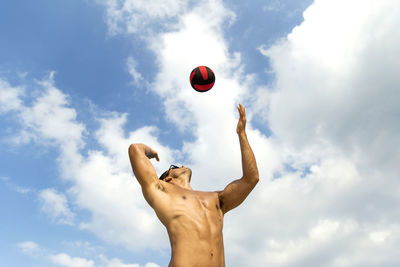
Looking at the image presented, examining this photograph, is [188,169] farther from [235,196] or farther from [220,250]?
[220,250]

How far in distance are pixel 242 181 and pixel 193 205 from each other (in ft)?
3.45

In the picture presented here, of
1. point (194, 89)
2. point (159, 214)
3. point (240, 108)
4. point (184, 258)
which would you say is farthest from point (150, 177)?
point (194, 89)

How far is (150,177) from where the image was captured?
5.94 m

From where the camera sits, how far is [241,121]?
6.49m

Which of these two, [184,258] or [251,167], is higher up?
[251,167]

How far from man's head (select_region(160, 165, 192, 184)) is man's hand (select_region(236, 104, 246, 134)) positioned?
1544 mm

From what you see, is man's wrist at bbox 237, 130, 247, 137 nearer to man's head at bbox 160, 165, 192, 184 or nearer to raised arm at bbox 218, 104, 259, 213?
raised arm at bbox 218, 104, 259, 213

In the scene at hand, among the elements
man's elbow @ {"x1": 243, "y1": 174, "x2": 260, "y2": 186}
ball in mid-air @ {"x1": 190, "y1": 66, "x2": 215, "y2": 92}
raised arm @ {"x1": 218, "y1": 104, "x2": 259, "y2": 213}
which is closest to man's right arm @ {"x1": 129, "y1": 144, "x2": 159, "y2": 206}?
raised arm @ {"x1": 218, "y1": 104, "x2": 259, "y2": 213}

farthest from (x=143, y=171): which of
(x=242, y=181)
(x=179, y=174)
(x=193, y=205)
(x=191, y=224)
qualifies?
(x=242, y=181)

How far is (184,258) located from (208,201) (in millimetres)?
1306

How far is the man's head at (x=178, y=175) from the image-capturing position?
7.05 meters

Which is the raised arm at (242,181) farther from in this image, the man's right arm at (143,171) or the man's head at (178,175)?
the man's right arm at (143,171)

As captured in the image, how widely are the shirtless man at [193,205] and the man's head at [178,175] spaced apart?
164 millimetres

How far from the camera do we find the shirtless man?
208 inches
